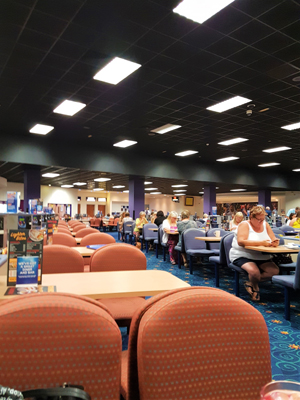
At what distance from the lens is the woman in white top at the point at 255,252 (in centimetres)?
402

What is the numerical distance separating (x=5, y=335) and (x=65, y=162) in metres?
10.1

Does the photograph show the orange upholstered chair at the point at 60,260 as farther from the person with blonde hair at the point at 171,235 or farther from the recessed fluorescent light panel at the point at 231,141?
the recessed fluorescent light panel at the point at 231,141

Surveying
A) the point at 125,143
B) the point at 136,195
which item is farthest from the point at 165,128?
the point at 136,195

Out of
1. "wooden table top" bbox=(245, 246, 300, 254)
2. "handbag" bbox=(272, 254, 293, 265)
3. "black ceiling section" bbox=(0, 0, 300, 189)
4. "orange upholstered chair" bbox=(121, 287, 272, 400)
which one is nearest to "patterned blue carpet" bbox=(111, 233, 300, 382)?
"handbag" bbox=(272, 254, 293, 265)

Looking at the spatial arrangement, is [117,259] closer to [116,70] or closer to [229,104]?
[116,70]

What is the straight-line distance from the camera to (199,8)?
11.8 feet

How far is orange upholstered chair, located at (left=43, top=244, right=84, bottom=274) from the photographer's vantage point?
91.3 inches

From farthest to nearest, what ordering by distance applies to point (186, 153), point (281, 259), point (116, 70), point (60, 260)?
point (186, 153) < point (116, 70) < point (281, 259) < point (60, 260)

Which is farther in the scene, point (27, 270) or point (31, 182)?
point (31, 182)

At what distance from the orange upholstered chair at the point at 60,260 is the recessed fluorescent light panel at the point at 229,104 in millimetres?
5221

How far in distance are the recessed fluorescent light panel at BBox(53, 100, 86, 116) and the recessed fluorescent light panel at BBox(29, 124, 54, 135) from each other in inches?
53.7

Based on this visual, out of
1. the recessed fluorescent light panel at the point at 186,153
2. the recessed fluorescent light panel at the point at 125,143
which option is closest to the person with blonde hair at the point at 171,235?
the recessed fluorescent light panel at the point at 125,143

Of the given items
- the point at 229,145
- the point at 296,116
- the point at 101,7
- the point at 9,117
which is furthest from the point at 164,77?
the point at 229,145

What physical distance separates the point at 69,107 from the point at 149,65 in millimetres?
2764
